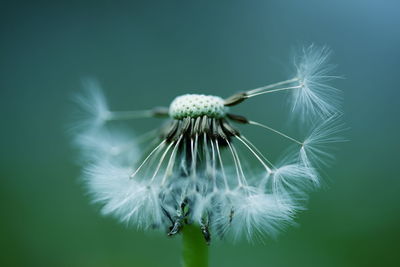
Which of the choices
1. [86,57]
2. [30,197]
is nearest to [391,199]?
[30,197]

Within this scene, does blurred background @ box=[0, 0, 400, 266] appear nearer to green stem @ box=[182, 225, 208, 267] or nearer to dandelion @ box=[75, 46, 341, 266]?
dandelion @ box=[75, 46, 341, 266]

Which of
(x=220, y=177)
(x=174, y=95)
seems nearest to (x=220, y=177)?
Result: (x=220, y=177)

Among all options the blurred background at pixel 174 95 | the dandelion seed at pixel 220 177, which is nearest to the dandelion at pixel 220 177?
the dandelion seed at pixel 220 177

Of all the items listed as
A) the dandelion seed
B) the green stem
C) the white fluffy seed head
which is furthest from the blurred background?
the green stem

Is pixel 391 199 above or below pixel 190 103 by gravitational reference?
above

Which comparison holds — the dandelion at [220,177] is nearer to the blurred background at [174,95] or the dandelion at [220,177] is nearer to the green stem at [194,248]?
the green stem at [194,248]

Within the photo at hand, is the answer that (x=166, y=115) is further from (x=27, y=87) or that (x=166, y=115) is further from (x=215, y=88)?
(x=27, y=87)
